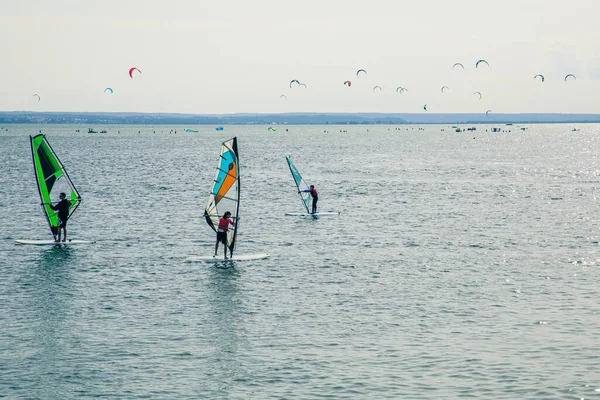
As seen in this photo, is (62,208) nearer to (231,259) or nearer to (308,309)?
(231,259)

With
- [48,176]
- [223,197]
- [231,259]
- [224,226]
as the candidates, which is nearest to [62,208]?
[48,176]

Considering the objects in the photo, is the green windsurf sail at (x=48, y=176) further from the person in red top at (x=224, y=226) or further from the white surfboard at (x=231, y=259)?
the person in red top at (x=224, y=226)

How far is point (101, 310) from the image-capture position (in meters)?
27.5

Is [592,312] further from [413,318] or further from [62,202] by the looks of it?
[62,202]

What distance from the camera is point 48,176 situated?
4212 cm

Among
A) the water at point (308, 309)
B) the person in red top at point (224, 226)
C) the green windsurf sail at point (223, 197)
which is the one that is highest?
the green windsurf sail at point (223, 197)

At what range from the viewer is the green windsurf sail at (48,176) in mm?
40969

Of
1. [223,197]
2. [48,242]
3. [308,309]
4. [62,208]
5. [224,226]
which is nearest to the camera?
[308,309]

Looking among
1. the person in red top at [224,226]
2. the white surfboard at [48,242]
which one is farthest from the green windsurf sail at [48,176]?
the person in red top at [224,226]

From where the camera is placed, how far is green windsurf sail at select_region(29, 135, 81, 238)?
4097 cm

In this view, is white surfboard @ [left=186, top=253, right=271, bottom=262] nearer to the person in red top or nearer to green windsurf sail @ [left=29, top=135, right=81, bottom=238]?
the person in red top

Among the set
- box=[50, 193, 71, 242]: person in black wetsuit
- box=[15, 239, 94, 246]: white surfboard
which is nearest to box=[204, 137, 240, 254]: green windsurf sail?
box=[50, 193, 71, 242]: person in black wetsuit

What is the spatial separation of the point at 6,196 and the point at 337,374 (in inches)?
2103

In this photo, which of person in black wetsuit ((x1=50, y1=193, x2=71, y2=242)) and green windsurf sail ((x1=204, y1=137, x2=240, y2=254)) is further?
person in black wetsuit ((x1=50, y1=193, x2=71, y2=242))
